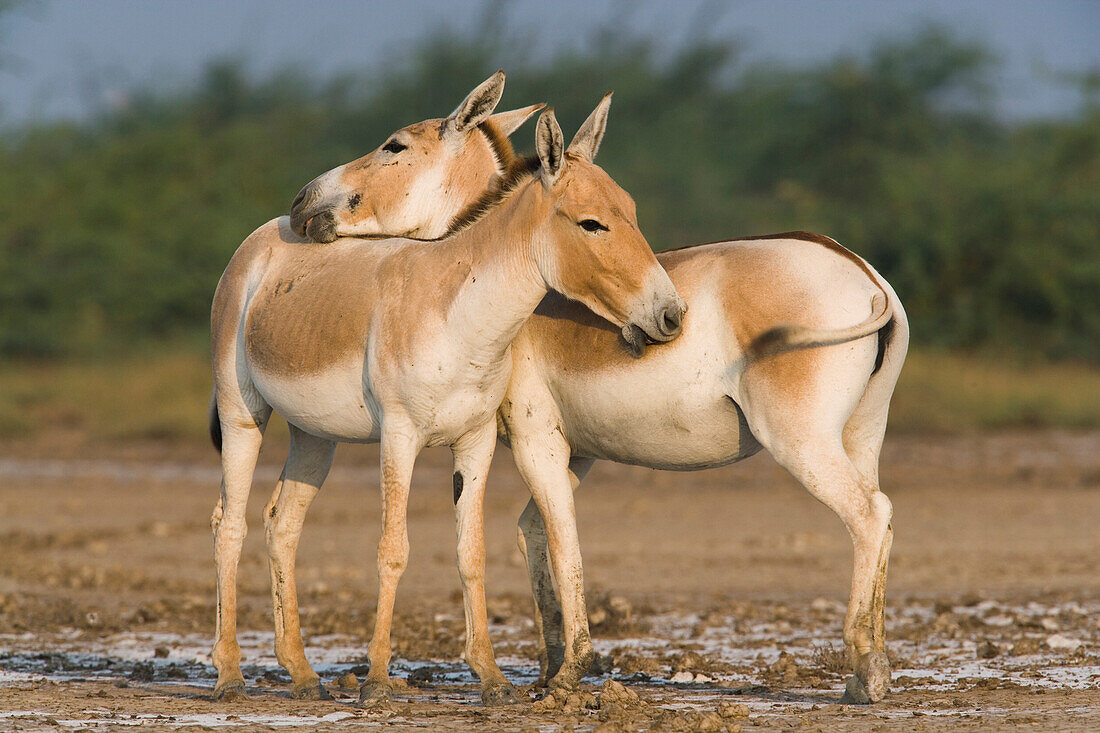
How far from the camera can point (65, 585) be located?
979cm

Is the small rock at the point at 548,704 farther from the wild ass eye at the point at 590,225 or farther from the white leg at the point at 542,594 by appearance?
the wild ass eye at the point at 590,225

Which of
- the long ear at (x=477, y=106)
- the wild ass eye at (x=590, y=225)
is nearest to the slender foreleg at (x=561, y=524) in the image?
the wild ass eye at (x=590, y=225)

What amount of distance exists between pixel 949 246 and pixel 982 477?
8.91 meters

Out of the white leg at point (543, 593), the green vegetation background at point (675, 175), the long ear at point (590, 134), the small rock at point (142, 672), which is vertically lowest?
the small rock at point (142, 672)

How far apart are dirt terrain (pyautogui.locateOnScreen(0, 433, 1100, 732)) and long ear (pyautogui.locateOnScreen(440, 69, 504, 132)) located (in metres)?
2.78

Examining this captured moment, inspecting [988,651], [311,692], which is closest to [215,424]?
[311,692]

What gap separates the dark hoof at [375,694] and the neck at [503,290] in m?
1.43

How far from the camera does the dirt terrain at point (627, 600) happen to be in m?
5.33

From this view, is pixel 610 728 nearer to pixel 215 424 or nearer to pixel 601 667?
pixel 601 667

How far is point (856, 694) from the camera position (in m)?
5.30

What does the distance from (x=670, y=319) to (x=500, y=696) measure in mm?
1798

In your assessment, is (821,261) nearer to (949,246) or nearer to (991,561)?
(991,561)

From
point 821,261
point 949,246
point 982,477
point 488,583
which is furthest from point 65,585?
point 949,246

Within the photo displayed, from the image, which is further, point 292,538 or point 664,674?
point 664,674
